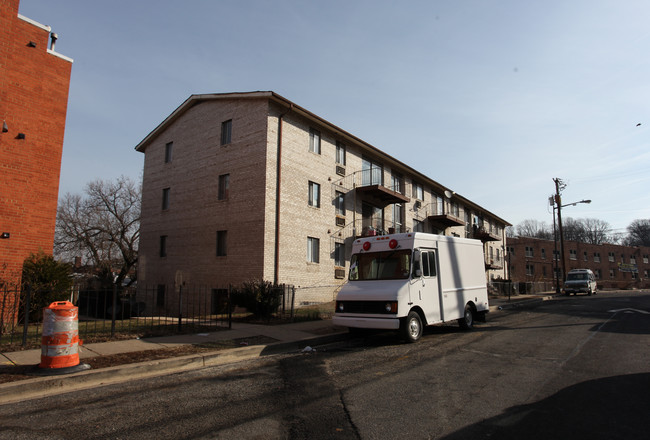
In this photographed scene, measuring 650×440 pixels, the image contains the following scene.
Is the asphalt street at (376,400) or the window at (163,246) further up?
the window at (163,246)

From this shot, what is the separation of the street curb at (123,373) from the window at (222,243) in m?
12.1

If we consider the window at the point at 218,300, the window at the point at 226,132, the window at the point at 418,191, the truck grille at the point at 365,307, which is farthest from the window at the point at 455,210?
the truck grille at the point at 365,307

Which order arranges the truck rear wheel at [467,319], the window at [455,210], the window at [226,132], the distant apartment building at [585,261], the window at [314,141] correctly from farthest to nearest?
1. the distant apartment building at [585,261]
2. the window at [455,210]
3. the window at [314,141]
4. the window at [226,132]
5. the truck rear wheel at [467,319]

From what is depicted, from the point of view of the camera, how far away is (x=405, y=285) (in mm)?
9281

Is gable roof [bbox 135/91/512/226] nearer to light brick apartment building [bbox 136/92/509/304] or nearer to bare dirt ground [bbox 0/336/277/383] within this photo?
light brick apartment building [bbox 136/92/509/304]

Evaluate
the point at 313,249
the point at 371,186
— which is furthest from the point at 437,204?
the point at 313,249

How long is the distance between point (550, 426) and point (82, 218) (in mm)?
37577

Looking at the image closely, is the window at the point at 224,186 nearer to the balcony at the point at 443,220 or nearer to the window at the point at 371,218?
the window at the point at 371,218

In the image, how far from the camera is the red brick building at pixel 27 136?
10820 mm

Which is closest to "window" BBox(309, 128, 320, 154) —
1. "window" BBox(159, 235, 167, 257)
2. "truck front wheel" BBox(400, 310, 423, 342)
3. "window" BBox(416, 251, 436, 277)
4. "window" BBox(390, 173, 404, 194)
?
"window" BBox(390, 173, 404, 194)

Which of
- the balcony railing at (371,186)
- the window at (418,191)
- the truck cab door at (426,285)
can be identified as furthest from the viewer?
the window at (418,191)

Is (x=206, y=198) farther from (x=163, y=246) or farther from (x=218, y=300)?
(x=218, y=300)

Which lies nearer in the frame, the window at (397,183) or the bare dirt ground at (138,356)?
the bare dirt ground at (138,356)

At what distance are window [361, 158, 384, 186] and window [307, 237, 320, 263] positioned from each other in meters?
5.76
